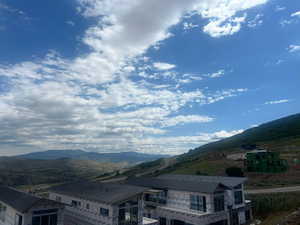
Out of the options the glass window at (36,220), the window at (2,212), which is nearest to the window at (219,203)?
the glass window at (36,220)

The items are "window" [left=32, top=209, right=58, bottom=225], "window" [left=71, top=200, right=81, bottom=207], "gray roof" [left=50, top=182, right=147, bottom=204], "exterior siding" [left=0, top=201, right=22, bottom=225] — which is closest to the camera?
"window" [left=32, top=209, right=58, bottom=225]

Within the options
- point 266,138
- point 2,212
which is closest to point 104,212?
point 2,212

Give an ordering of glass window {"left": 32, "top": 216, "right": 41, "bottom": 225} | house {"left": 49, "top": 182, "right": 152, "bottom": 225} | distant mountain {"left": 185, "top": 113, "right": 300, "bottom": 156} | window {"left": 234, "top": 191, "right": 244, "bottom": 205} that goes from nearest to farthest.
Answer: glass window {"left": 32, "top": 216, "right": 41, "bottom": 225} → house {"left": 49, "top": 182, "right": 152, "bottom": 225} → window {"left": 234, "top": 191, "right": 244, "bottom": 205} → distant mountain {"left": 185, "top": 113, "right": 300, "bottom": 156}

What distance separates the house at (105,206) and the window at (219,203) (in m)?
8.12

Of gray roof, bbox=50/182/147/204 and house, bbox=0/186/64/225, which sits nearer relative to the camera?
house, bbox=0/186/64/225

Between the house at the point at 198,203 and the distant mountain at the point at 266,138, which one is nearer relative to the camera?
the house at the point at 198,203

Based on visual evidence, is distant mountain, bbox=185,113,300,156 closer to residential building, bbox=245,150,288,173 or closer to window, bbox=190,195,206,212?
residential building, bbox=245,150,288,173

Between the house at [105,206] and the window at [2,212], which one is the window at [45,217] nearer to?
the house at [105,206]

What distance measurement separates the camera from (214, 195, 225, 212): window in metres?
30.3

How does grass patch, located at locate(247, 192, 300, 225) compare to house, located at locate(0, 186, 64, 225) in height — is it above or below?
below

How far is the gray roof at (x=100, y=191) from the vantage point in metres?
26.4

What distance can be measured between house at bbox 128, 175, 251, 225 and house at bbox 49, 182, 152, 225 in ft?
14.1

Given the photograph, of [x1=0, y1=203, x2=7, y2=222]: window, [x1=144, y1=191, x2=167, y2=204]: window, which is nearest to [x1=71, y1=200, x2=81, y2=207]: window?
[x1=0, y1=203, x2=7, y2=222]: window

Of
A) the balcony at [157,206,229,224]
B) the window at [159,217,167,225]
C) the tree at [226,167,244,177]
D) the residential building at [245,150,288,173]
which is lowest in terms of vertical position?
the window at [159,217,167,225]
